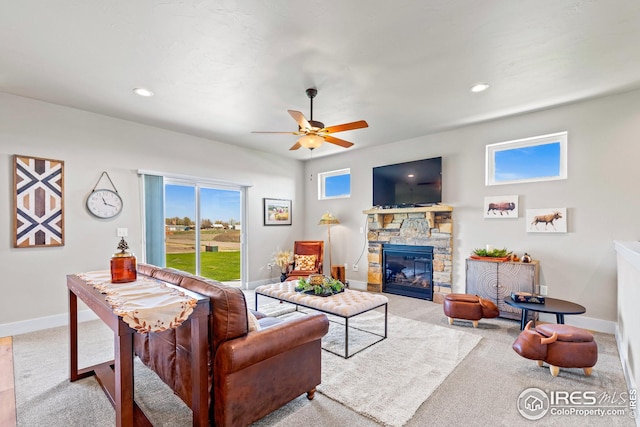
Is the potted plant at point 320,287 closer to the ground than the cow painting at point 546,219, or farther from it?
closer to the ground

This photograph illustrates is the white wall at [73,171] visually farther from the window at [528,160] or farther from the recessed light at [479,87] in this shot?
the window at [528,160]

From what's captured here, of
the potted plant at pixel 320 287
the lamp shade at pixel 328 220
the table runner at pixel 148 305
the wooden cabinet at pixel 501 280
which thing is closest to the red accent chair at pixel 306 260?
the lamp shade at pixel 328 220

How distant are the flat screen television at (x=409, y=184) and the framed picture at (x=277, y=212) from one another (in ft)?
6.65

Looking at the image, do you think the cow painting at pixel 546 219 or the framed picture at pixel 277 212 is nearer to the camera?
the cow painting at pixel 546 219

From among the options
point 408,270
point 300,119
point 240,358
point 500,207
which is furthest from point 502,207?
point 240,358

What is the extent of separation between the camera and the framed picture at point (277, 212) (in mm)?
6152

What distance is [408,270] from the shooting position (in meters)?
5.25

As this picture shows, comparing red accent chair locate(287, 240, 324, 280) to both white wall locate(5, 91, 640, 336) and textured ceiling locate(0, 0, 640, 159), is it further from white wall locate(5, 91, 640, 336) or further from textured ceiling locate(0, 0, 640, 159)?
textured ceiling locate(0, 0, 640, 159)

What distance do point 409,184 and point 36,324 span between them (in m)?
5.51

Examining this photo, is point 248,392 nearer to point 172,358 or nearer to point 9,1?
point 172,358

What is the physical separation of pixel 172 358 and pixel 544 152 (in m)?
4.84

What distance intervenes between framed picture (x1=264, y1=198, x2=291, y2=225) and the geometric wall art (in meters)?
A: 3.24

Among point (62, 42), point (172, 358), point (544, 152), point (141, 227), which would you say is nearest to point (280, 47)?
point (62, 42)

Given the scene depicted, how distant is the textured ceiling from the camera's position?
2.05 metres
